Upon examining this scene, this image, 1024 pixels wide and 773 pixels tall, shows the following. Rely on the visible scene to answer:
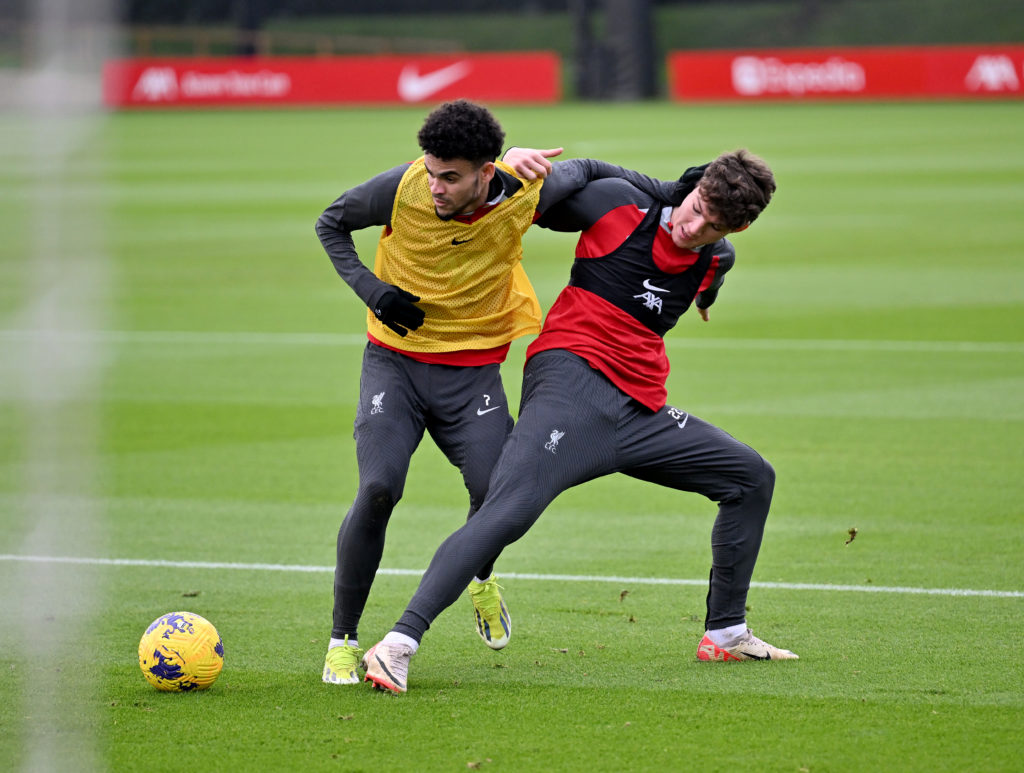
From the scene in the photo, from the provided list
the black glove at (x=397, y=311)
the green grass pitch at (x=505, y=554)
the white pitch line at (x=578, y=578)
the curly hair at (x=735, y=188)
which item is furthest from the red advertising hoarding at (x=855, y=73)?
the black glove at (x=397, y=311)

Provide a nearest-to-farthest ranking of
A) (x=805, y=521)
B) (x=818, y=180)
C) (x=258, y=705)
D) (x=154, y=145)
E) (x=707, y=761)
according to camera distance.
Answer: (x=707, y=761), (x=258, y=705), (x=805, y=521), (x=818, y=180), (x=154, y=145)

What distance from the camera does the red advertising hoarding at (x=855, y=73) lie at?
Result: 141ft

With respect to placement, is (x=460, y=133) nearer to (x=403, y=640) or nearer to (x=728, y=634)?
(x=403, y=640)

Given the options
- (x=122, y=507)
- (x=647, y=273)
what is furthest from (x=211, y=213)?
(x=647, y=273)

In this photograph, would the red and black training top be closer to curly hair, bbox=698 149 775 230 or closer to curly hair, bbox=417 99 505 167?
curly hair, bbox=698 149 775 230

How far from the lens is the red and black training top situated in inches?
217

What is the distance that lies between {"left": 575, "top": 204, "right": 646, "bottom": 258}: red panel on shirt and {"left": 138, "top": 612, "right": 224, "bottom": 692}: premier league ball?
194 cm

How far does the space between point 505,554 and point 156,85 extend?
4311 centimetres

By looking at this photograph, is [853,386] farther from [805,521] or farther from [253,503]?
[253,503]

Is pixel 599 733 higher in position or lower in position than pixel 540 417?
lower

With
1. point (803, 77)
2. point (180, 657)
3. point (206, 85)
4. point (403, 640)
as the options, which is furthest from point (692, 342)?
point (206, 85)

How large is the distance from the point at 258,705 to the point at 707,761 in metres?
1.55

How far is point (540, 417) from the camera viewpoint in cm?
539

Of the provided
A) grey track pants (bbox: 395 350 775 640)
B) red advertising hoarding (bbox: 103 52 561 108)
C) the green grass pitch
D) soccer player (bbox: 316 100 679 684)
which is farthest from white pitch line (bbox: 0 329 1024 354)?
red advertising hoarding (bbox: 103 52 561 108)
